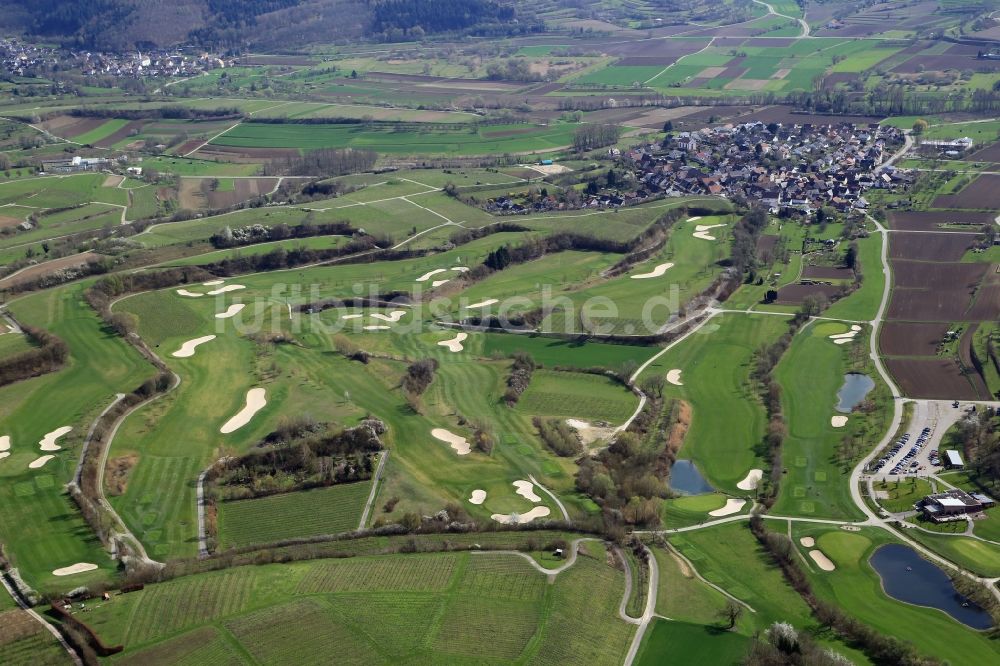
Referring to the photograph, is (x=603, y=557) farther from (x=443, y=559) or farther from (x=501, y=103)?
(x=501, y=103)

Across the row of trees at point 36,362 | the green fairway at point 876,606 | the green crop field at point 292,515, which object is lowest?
the green fairway at point 876,606

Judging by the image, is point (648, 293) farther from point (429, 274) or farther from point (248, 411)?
point (248, 411)

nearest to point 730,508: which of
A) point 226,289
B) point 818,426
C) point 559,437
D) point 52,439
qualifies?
point 559,437

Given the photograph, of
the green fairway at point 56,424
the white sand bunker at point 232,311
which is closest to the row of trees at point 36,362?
the green fairway at point 56,424

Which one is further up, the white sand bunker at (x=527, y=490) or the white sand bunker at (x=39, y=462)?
the white sand bunker at (x=39, y=462)

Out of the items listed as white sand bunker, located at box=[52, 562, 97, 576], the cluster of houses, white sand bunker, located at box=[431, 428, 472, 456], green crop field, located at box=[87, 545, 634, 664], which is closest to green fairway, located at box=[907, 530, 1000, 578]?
green crop field, located at box=[87, 545, 634, 664]

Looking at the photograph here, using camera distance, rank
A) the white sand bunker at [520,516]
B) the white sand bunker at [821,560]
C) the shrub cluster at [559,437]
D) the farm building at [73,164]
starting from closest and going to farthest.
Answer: the white sand bunker at [821,560] → the white sand bunker at [520,516] → the shrub cluster at [559,437] → the farm building at [73,164]

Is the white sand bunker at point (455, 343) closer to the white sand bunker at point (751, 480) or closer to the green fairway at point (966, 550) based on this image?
the white sand bunker at point (751, 480)
